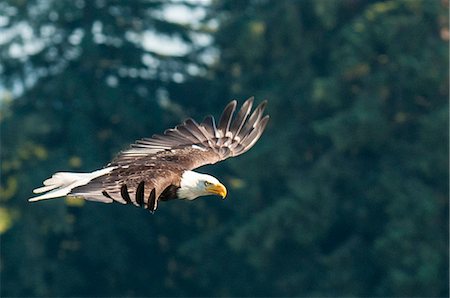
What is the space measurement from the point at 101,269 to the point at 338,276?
5.32 metres

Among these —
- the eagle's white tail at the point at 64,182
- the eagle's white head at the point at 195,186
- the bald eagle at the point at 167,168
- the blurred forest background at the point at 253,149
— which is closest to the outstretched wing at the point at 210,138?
the bald eagle at the point at 167,168

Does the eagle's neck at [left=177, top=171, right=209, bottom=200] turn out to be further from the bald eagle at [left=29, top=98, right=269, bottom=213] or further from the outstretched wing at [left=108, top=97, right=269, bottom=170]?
the outstretched wing at [left=108, top=97, right=269, bottom=170]

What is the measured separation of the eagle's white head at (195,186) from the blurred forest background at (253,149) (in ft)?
44.0

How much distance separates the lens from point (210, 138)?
1168cm

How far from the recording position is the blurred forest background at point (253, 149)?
2452 centimetres

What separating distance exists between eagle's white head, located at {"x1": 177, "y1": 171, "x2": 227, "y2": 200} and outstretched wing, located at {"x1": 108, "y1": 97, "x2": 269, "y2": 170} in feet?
0.83

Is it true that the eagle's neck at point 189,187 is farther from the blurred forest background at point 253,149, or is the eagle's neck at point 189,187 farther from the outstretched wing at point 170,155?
the blurred forest background at point 253,149

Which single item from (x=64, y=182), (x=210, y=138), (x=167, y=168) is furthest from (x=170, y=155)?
(x=64, y=182)

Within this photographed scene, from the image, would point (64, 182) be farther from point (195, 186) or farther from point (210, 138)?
point (210, 138)

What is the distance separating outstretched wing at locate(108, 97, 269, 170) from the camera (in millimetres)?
11219

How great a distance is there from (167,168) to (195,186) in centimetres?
25

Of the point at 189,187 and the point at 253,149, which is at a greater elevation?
the point at 253,149

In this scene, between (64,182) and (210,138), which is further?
(210,138)

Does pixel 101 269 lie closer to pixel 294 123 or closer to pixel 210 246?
pixel 210 246
